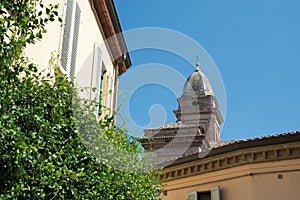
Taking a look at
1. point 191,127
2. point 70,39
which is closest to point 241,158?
point 70,39

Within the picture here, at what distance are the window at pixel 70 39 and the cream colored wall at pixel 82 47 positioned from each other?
0.72 ft

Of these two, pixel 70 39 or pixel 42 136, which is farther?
pixel 70 39

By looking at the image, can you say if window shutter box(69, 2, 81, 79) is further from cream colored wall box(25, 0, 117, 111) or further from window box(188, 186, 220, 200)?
window box(188, 186, 220, 200)

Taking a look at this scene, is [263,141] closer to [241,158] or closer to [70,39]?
[241,158]

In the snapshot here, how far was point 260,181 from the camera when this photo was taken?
1548 centimetres

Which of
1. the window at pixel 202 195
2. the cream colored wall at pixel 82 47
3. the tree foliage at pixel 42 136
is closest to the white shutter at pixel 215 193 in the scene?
the window at pixel 202 195

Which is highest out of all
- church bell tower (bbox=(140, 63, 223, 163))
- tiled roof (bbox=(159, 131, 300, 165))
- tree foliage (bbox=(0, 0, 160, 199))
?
church bell tower (bbox=(140, 63, 223, 163))

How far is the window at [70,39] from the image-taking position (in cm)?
884

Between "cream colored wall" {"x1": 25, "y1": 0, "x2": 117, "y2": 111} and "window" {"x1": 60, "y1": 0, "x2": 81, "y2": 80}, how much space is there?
221 millimetres

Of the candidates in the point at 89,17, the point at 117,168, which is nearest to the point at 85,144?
the point at 117,168

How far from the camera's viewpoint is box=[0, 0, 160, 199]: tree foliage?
4832mm

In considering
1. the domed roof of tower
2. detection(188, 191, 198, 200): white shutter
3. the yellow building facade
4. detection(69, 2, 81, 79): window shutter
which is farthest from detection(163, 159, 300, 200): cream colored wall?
the domed roof of tower

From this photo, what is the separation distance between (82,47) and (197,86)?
4365 cm

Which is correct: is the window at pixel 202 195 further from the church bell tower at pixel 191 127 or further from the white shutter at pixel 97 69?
the church bell tower at pixel 191 127
